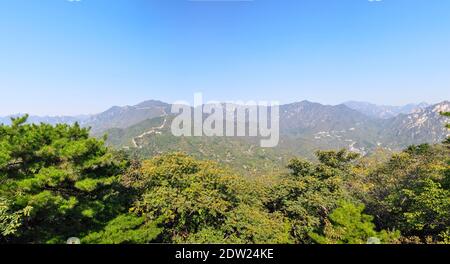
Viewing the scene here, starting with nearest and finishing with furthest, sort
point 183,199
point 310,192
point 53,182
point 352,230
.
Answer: point 53,182, point 352,230, point 183,199, point 310,192

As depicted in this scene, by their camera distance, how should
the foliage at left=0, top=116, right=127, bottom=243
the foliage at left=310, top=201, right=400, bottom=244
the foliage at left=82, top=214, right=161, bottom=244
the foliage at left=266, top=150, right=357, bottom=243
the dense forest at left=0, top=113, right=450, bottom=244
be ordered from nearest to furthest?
the foliage at left=0, top=116, right=127, bottom=243, the dense forest at left=0, top=113, right=450, bottom=244, the foliage at left=82, top=214, right=161, bottom=244, the foliage at left=310, top=201, right=400, bottom=244, the foliage at left=266, top=150, right=357, bottom=243

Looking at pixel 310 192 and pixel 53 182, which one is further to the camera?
pixel 310 192

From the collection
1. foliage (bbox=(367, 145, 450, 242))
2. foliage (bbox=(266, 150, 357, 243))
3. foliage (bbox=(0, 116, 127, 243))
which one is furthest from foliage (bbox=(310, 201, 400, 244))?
foliage (bbox=(0, 116, 127, 243))

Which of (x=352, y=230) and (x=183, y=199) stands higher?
(x=183, y=199)

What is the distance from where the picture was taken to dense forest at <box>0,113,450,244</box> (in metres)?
11.6

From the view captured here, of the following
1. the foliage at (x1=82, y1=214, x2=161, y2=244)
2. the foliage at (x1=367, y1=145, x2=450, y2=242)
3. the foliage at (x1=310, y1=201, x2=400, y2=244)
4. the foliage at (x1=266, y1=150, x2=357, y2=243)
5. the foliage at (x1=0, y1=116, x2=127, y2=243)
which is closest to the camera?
the foliage at (x1=0, y1=116, x2=127, y2=243)

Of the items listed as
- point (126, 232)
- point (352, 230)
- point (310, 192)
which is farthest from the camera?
point (310, 192)

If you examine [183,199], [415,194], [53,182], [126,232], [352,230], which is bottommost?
[126,232]

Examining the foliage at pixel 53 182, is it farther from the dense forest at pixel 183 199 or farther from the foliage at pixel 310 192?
the foliage at pixel 310 192

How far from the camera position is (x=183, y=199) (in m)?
15.2

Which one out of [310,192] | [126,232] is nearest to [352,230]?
[310,192]

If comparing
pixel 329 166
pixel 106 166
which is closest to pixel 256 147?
pixel 329 166

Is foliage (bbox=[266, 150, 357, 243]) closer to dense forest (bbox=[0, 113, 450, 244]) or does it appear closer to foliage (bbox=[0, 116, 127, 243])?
dense forest (bbox=[0, 113, 450, 244])

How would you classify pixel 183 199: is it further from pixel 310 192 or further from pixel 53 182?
pixel 310 192
